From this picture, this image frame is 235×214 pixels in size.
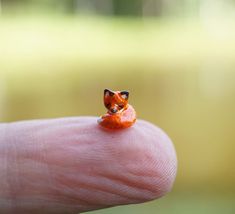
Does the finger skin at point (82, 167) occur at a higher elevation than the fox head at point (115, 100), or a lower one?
lower

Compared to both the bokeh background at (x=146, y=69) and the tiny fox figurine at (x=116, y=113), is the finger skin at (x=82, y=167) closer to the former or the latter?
the tiny fox figurine at (x=116, y=113)

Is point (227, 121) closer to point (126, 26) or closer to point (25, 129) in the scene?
point (126, 26)

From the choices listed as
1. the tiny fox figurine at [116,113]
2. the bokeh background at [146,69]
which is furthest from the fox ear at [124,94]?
the bokeh background at [146,69]

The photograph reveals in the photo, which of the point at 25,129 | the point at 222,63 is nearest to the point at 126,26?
the point at 222,63

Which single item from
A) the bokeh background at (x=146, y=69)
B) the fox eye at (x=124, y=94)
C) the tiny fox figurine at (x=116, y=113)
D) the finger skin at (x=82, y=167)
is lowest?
the bokeh background at (x=146, y=69)

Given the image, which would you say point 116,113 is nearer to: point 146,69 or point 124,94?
point 124,94

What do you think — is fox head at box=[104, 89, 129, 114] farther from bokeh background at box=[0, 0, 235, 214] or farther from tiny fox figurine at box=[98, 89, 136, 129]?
bokeh background at box=[0, 0, 235, 214]
